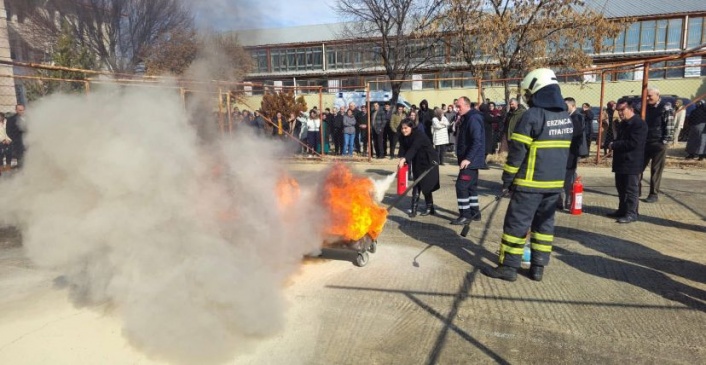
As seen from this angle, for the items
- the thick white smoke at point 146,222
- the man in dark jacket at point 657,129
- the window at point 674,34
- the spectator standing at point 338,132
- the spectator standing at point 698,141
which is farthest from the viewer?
the window at point 674,34

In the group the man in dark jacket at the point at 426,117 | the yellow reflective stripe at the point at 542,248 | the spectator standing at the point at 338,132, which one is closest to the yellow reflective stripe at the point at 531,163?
the yellow reflective stripe at the point at 542,248

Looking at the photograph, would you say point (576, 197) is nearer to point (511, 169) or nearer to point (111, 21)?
point (511, 169)

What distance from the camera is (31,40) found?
11.4 meters

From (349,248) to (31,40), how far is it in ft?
37.0

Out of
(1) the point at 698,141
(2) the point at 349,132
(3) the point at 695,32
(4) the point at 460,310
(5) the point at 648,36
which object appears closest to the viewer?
(4) the point at 460,310

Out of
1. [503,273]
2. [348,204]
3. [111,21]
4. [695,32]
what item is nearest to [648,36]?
[695,32]

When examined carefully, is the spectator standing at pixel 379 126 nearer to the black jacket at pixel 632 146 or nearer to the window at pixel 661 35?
the black jacket at pixel 632 146

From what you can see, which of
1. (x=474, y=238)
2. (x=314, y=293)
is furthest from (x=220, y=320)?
(x=474, y=238)

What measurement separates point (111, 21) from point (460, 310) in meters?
8.93

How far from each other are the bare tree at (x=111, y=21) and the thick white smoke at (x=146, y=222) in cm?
139

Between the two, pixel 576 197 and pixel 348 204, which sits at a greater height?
pixel 348 204

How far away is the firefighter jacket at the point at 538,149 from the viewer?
4.42m

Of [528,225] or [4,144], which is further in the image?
[4,144]

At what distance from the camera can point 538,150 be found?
4.45 metres
